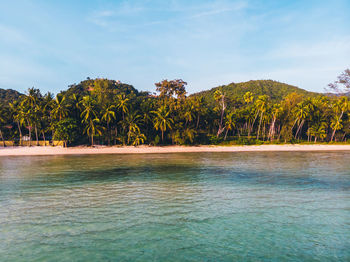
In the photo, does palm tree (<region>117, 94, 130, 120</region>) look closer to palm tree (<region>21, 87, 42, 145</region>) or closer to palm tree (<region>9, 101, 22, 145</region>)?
palm tree (<region>21, 87, 42, 145</region>)

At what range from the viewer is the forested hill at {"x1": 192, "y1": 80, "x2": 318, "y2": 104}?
113812 millimetres

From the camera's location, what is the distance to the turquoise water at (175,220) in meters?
8.03

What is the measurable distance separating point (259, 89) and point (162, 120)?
80780mm

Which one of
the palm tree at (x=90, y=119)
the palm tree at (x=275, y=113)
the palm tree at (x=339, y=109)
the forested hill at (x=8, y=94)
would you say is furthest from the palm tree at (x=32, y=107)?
the palm tree at (x=339, y=109)

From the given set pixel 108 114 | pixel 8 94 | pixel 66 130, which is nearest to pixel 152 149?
pixel 108 114

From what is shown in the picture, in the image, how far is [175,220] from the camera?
10797 mm

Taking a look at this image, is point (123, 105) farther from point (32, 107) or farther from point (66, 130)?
point (32, 107)

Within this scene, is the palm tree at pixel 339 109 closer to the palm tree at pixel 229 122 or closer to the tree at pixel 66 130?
the palm tree at pixel 229 122

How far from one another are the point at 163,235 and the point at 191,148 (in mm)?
43804

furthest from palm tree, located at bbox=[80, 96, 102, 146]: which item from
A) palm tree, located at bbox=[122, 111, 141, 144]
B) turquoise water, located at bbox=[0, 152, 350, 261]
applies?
turquoise water, located at bbox=[0, 152, 350, 261]

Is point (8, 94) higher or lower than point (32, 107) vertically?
higher

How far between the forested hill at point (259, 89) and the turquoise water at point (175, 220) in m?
93.9

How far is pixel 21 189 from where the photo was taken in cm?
1673

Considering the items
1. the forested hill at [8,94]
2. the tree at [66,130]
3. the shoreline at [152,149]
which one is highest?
the forested hill at [8,94]
